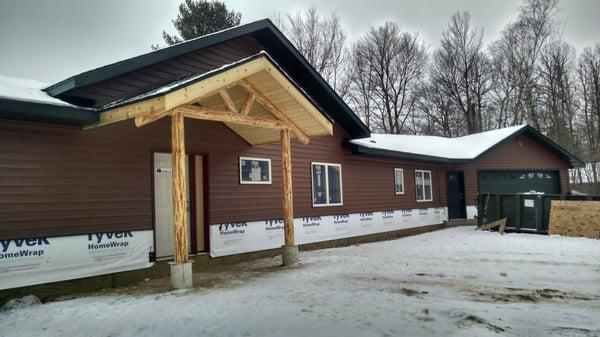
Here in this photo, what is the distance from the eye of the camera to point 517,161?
695 inches

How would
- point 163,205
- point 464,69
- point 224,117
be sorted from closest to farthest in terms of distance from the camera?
point 224,117 < point 163,205 < point 464,69

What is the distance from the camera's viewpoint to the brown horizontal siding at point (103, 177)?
5832 mm

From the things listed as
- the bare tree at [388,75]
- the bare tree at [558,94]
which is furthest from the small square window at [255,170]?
the bare tree at [558,94]

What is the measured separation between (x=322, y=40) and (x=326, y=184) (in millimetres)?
21767

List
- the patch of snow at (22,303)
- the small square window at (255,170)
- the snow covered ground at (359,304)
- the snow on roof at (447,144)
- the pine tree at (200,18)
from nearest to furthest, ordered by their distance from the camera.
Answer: the snow covered ground at (359,304) < the patch of snow at (22,303) < the small square window at (255,170) < the snow on roof at (447,144) < the pine tree at (200,18)

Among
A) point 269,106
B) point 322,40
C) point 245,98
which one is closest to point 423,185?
point 269,106

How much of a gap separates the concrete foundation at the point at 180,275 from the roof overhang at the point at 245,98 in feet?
6.94

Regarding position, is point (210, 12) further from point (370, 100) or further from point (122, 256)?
point (122, 256)

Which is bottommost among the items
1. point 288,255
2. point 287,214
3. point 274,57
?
point 288,255

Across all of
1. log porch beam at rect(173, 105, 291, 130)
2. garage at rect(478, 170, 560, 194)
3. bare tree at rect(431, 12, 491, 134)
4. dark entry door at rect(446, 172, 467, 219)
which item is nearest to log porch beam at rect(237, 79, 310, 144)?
log porch beam at rect(173, 105, 291, 130)

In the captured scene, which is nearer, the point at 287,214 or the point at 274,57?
the point at 287,214

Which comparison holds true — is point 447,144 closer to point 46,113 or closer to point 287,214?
point 287,214

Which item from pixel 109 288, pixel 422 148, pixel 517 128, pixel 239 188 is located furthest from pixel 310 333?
pixel 517 128

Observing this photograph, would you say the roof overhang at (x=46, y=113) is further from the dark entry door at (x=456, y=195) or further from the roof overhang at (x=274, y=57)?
the dark entry door at (x=456, y=195)
